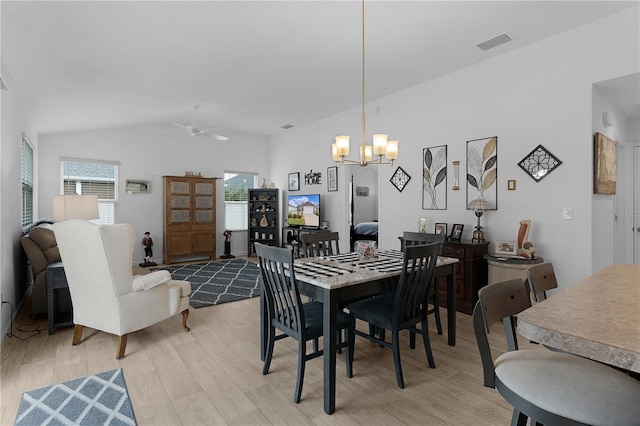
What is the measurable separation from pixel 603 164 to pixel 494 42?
173cm

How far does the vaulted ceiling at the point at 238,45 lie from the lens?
275 centimetres

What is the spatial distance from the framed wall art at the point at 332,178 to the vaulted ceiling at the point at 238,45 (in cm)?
163

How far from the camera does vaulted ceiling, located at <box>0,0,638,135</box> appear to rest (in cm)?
275

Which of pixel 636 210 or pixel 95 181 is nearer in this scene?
pixel 636 210

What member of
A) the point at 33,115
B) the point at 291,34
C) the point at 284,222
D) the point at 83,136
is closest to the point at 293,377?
the point at 291,34

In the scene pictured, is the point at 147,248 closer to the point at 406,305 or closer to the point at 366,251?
the point at 366,251

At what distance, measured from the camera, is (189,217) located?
717 centimetres

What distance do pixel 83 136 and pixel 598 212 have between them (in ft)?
26.2

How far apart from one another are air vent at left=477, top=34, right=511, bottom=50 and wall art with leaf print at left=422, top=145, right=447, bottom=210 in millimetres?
1281

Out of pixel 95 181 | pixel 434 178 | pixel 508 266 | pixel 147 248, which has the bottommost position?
pixel 147 248

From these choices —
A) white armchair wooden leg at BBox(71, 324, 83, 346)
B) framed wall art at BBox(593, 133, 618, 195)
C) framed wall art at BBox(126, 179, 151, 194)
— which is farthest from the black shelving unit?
framed wall art at BBox(593, 133, 618, 195)

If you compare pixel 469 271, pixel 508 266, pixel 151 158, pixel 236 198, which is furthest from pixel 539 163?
pixel 151 158

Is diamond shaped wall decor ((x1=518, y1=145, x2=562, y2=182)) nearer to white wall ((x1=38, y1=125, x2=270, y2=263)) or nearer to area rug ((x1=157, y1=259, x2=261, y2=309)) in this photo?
area rug ((x1=157, y1=259, x2=261, y2=309))

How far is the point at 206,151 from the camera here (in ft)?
25.1
